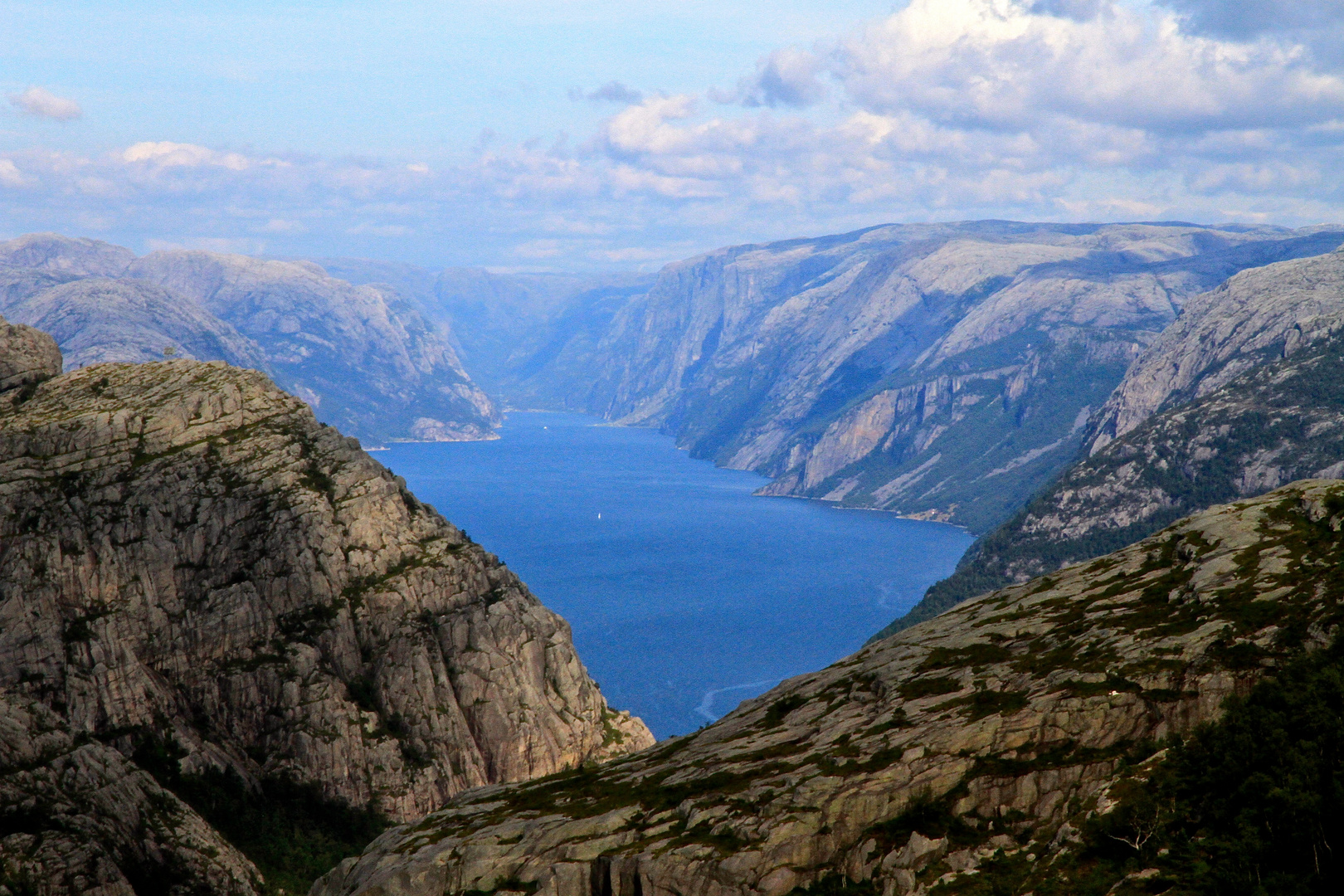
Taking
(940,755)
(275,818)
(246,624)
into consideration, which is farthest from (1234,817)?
(246,624)

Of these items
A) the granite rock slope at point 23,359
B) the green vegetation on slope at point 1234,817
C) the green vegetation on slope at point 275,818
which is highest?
the granite rock slope at point 23,359

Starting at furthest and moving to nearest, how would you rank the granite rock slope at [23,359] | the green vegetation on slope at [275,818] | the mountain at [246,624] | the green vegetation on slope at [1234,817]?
the granite rock slope at [23,359], the mountain at [246,624], the green vegetation on slope at [275,818], the green vegetation on slope at [1234,817]

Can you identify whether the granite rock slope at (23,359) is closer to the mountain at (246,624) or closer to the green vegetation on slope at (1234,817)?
the mountain at (246,624)

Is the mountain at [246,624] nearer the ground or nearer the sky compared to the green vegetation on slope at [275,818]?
nearer the sky

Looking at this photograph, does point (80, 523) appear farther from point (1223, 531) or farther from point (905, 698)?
point (1223, 531)

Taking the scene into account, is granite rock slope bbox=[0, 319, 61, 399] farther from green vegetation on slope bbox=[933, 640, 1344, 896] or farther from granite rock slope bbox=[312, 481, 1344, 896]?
green vegetation on slope bbox=[933, 640, 1344, 896]

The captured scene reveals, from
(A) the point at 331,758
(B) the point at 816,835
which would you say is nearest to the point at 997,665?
(B) the point at 816,835

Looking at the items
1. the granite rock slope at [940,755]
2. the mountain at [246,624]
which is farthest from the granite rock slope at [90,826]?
the granite rock slope at [940,755]

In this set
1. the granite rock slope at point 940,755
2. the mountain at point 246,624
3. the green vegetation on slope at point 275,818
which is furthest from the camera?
the mountain at point 246,624
